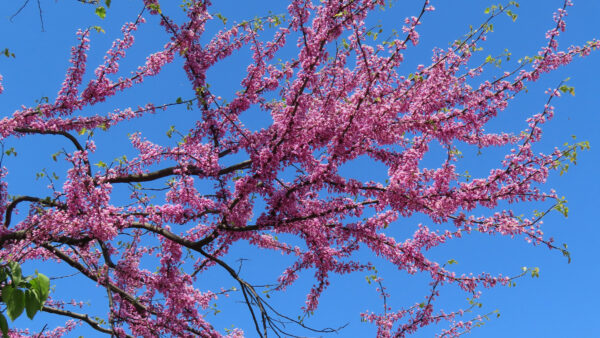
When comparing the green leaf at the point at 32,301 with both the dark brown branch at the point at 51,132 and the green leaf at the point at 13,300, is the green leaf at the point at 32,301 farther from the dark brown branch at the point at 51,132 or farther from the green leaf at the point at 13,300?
the dark brown branch at the point at 51,132

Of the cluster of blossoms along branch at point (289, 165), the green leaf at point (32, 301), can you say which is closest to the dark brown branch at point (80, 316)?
the cluster of blossoms along branch at point (289, 165)

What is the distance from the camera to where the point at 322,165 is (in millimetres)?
5820

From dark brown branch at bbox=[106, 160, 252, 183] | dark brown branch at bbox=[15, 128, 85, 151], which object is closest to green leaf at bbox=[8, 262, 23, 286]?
dark brown branch at bbox=[106, 160, 252, 183]

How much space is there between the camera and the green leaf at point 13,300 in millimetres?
2707

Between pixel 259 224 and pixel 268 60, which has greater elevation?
pixel 268 60

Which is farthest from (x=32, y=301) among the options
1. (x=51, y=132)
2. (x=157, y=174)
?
(x=51, y=132)

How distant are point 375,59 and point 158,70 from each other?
3643 millimetres

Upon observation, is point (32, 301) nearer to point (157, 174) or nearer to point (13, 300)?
point (13, 300)

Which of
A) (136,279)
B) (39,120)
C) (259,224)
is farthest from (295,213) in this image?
(39,120)

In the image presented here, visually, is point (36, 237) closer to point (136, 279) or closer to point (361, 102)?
point (136, 279)

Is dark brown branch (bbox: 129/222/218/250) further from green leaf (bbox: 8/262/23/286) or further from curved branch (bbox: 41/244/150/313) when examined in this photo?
green leaf (bbox: 8/262/23/286)

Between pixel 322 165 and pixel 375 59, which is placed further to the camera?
pixel 375 59

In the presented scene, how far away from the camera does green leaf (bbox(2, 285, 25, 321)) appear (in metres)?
2.71

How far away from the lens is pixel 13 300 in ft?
8.97
